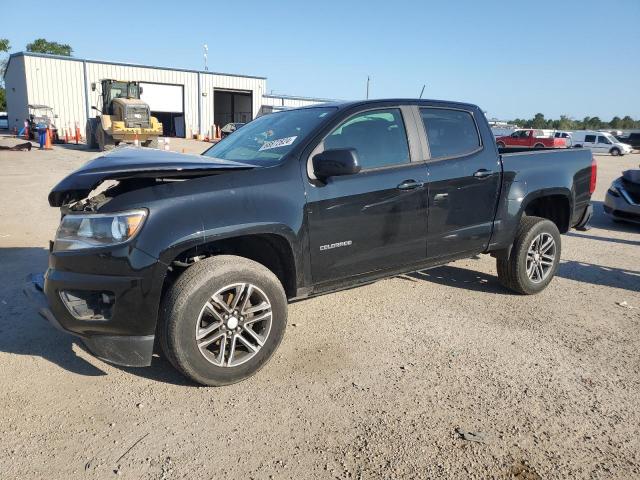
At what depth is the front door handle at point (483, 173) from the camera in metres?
4.24

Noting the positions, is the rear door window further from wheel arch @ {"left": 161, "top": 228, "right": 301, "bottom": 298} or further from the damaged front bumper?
the damaged front bumper

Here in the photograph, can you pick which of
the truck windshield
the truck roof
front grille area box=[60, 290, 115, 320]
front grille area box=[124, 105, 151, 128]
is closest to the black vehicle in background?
the truck roof

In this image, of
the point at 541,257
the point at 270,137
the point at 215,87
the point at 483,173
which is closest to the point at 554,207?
the point at 541,257

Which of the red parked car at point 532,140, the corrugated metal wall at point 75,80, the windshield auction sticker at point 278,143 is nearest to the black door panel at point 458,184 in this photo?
the windshield auction sticker at point 278,143

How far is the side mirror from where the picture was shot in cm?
320

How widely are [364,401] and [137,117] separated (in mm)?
22665

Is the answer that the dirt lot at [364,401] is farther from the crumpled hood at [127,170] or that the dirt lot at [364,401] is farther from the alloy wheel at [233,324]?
the crumpled hood at [127,170]

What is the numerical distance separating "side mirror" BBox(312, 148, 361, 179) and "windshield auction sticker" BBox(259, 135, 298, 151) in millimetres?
371

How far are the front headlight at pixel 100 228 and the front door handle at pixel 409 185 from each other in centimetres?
191

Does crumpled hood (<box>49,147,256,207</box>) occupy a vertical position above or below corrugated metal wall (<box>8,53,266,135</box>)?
below

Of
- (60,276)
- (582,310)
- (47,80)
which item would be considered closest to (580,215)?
(582,310)

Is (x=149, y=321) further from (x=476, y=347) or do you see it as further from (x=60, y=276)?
(x=476, y=347)

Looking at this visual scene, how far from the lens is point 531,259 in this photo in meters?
4.77

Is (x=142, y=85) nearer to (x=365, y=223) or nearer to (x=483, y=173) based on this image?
(x=483, y=173)
